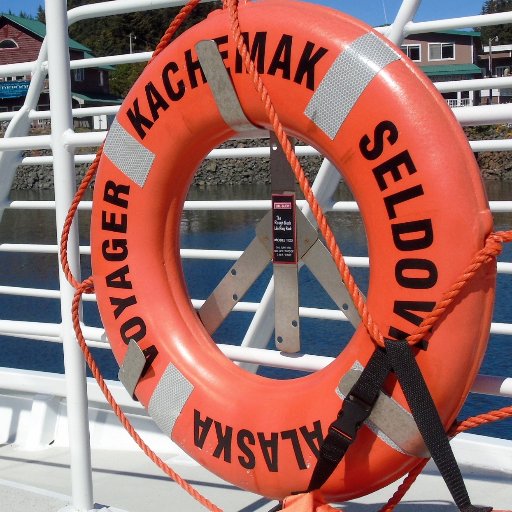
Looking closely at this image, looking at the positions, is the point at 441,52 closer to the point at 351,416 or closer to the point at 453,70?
the point at 453,70

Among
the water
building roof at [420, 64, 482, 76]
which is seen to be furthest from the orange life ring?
building roof at [420, 64, 482, 76]

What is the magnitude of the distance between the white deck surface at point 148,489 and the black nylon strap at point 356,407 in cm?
52

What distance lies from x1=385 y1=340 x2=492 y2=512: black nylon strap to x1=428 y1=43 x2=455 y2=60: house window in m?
25.8

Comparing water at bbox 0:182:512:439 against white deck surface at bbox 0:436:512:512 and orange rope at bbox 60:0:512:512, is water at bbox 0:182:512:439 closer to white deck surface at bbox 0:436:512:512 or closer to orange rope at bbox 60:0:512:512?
white deck surface at bbox 0:436:512:512

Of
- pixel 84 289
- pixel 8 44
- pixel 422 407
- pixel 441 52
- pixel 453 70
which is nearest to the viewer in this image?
pixel 422 407

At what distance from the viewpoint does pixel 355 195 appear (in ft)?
3.97

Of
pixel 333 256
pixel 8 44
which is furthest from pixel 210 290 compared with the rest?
pixel 8 44

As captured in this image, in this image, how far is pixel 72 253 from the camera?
5.18 feet

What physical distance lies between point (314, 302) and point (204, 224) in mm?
6635

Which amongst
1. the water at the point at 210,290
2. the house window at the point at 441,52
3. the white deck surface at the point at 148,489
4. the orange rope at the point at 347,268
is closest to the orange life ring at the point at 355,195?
the orange rope at the point at 347,268

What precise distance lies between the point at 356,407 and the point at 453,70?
79.0 feet

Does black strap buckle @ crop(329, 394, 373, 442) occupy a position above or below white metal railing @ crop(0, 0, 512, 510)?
below

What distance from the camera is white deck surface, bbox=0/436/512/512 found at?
1.68m

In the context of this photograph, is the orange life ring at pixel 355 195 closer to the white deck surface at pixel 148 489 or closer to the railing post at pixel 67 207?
the railing post at pixel 67 207
